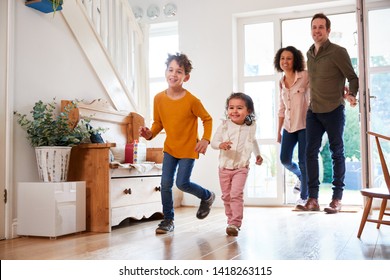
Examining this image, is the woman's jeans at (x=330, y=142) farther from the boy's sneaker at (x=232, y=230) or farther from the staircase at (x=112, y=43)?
the staircase at (x=112, y=43)

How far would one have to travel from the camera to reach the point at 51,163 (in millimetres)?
2727

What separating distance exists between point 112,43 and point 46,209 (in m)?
1.76

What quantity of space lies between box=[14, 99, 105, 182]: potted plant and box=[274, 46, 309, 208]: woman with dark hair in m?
1.69

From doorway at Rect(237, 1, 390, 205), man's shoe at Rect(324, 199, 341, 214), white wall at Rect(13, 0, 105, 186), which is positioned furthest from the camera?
doorway at Rect(237, 1, 390, 205)

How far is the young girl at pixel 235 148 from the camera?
2607mm

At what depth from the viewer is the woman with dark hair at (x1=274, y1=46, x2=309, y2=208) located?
365cm

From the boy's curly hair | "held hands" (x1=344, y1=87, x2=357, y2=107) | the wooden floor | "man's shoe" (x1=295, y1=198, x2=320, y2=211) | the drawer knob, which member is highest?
the boy's curly hair

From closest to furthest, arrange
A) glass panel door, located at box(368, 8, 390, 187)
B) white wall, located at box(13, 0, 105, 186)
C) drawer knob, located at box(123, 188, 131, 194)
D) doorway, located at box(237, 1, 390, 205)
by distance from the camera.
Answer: white wall, located at box(13, 0, 105, 186), drawer knob, located at box(123, 188, 131, 194), glass panel door, located at box(368, 8, 390, 187), doorway, located at box(237, 1, 390, 205)

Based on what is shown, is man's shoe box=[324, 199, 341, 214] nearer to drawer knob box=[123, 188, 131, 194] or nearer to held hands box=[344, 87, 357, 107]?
held hands box=[344, 87, 357, 107]

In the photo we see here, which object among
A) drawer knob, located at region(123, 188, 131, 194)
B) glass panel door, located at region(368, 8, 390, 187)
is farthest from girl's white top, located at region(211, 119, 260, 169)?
glass panel door, located at region(368, 8, 390, 187)

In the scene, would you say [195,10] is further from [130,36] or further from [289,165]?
[289,165]

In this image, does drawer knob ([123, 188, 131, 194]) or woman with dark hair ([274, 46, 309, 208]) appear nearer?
drawer knob ([123, 188, 131, 194])

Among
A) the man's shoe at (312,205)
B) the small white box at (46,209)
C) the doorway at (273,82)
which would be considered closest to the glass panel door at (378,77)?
the doorway at (273,82)

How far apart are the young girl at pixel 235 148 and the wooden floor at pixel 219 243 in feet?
0.65
